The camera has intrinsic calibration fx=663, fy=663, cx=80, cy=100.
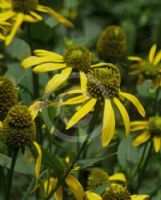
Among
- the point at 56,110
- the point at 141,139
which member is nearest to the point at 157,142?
the point at 141,139

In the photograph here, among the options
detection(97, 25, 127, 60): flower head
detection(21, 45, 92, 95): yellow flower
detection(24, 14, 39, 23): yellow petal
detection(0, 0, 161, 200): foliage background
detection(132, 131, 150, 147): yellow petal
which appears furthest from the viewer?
detection(97, 25, 127, 60): flower head

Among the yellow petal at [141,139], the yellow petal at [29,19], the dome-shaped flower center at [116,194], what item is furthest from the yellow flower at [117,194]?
the yellow petal at [29,19]

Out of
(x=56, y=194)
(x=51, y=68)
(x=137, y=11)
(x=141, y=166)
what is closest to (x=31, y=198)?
(x=56, y=194)

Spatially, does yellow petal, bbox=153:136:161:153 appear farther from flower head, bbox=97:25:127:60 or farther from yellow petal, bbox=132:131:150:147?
flower head, bbox=97:25:127:60

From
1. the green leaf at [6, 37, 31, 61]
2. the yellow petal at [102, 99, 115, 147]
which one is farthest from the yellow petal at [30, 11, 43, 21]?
the yellow petal at [102, 99, 115, 147]

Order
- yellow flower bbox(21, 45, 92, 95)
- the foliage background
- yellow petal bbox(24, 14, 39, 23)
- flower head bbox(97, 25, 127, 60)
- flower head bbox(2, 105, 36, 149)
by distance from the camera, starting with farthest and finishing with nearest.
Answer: flower head bbox(97, 25, 127, 60)
yellow petal bbox(24, 14, 39, 23)
the foliage background
yellow flower bbox(21, 45, 92, 95)
flower head bbox(2, 105, 36, 149)

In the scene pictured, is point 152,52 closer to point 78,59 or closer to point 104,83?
point 78,59

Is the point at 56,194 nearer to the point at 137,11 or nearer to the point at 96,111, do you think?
the point at 96,111
